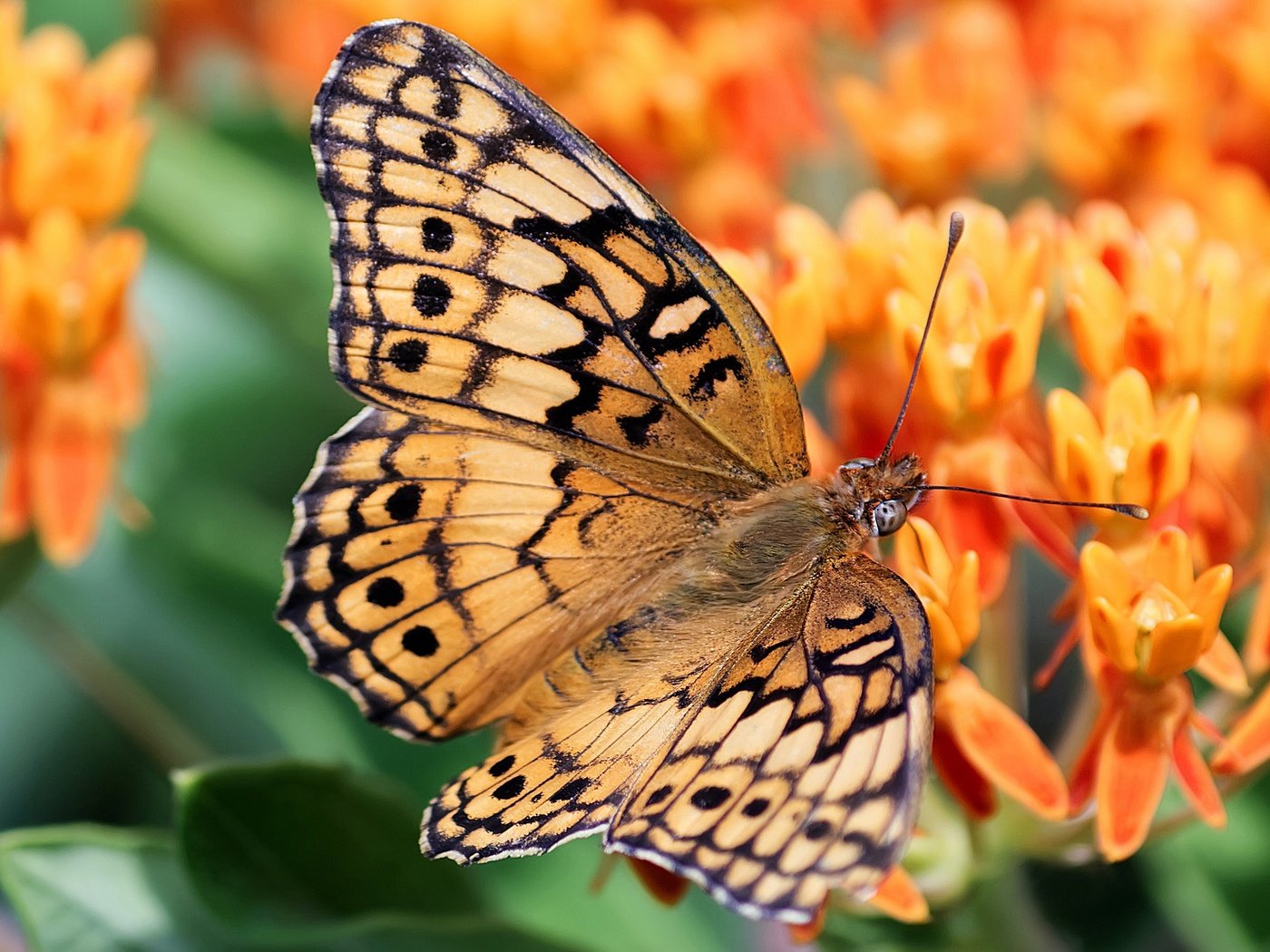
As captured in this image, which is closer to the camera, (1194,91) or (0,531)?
(0,531)

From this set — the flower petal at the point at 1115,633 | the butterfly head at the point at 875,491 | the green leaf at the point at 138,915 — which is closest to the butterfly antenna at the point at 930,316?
the butterfly head at the point at 875,491

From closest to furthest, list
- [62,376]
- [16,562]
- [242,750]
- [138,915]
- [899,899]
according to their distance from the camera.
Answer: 1. [899,899]
2. [138,915]
3. [16,562]
4. [62,376]
5. [242,750]

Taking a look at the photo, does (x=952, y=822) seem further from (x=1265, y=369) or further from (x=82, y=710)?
(x=82, y=710)

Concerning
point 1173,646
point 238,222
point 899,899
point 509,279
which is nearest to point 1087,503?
point 1173,646

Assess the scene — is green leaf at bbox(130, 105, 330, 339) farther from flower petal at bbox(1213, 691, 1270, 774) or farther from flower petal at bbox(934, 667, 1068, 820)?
flower petal at bbox(1213, 691, 1270, 774)

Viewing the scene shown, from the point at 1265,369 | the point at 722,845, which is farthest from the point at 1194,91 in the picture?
the point at 722,845

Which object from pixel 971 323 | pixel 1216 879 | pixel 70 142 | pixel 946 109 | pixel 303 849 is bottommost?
pixel 1216 879

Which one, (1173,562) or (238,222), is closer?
(1173,562)

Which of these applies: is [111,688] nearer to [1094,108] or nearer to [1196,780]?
[1196,780]
